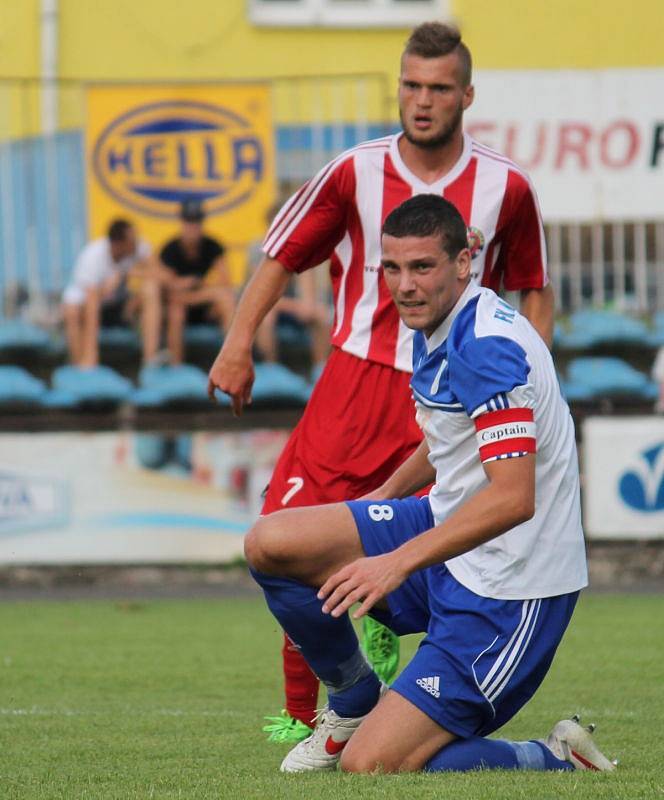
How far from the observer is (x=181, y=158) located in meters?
13.7

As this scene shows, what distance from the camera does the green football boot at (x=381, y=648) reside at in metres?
6.33

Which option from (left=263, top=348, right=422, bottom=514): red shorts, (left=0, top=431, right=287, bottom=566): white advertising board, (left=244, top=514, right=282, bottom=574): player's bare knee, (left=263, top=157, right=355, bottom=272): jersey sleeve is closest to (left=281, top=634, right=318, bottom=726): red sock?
(left=263, top=348, right=422, bottom=514): red shorts

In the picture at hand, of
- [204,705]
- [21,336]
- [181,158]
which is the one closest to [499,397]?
[204,705]

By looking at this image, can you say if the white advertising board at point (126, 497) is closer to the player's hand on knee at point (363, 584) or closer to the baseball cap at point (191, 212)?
the baseball cap at point (191, 212)

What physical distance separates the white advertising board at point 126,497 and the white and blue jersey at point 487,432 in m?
7.78

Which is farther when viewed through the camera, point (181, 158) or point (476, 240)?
point (181, 158)

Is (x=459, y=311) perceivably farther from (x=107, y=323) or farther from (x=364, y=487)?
(x=107, y=323)

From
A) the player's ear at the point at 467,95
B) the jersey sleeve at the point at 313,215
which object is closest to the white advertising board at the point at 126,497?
the jersey sleeve at the point at 313,215

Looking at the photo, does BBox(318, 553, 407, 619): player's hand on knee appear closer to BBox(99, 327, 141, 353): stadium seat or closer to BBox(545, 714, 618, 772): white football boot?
BBox(545, 714, 618, 772): white football boot

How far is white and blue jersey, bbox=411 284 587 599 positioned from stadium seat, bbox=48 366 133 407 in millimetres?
8130

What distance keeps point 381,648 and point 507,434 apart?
187 centimetres

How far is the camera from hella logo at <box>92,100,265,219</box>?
1348 cm

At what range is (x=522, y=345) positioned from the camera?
191 inches

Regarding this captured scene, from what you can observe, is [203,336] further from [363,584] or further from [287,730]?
[363,584]
